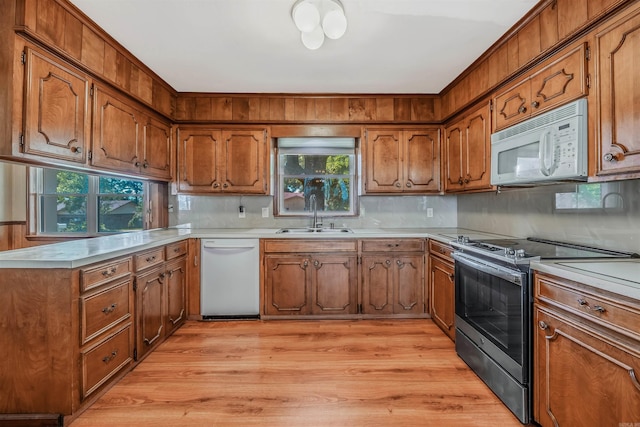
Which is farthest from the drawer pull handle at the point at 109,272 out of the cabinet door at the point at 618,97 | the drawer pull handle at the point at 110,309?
the cabinet door at the point at 618,97

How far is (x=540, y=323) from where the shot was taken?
1.51 metres

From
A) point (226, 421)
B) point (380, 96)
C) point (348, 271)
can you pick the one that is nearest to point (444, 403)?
point (226, 421)

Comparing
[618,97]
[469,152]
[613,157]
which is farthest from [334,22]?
[469,152]

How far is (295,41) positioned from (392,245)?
2.01 m

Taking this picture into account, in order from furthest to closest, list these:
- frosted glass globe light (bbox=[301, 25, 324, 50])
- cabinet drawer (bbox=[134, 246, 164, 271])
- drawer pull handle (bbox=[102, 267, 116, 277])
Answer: cabinet drawer (bbox=[134, 246, 164, 271]) < frosted glass globe light (bbox=[301, 25, 324, 50]) < drawer pull handle (bbox=[102, 267, 116, 277])

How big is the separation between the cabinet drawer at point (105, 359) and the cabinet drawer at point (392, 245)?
2086 mm

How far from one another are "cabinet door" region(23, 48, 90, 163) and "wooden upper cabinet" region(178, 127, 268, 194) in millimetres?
1221

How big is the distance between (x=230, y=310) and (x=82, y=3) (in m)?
2.61

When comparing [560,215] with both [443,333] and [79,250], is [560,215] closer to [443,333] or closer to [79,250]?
[443,333]

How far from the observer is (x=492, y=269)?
6.01 ft

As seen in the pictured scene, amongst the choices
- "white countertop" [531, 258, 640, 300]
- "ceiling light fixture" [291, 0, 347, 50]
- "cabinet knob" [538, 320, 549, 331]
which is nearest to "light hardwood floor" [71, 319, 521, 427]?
"cabinet knob" [538, 320, 549, 331]

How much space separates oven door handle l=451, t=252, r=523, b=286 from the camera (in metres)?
1.61

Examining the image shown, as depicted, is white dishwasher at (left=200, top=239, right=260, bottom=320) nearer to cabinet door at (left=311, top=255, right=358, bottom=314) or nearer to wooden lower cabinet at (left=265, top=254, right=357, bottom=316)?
wooden lower cabinet at (left=265, top=254, right=357, bottom=316)

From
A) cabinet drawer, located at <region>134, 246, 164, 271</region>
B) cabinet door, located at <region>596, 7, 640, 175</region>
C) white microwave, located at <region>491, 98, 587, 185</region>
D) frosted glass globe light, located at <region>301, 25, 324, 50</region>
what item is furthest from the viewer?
cabinet drawer, located at <region>134, 246, 164, 271</region>
